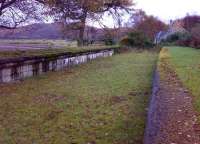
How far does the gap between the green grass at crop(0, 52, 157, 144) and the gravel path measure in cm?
48

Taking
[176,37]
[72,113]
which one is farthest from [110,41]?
[72,113]

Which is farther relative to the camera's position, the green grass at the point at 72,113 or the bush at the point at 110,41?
the bush at the point at 110,41

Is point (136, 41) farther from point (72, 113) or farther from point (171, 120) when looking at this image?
point (171, 120)

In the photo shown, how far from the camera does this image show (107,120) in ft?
26.6

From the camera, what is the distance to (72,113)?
343 inches

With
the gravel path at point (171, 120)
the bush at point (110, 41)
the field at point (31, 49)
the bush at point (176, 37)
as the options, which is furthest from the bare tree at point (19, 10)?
the bush at point (176, 37)

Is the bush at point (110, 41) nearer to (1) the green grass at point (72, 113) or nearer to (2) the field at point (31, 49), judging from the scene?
(2) the field at point (31, 49)

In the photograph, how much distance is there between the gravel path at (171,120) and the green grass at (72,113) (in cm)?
48

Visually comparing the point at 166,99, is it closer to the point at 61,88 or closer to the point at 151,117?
the point at 151,117

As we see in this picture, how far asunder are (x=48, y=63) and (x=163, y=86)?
27.4 ft

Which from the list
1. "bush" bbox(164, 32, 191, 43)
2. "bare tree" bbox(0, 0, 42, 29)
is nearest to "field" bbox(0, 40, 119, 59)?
"bare tree" bbox(0, 0, 42, 29)

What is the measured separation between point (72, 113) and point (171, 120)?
2.78 m

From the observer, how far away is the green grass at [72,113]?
683cm

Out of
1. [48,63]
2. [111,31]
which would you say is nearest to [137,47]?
[111,31]
